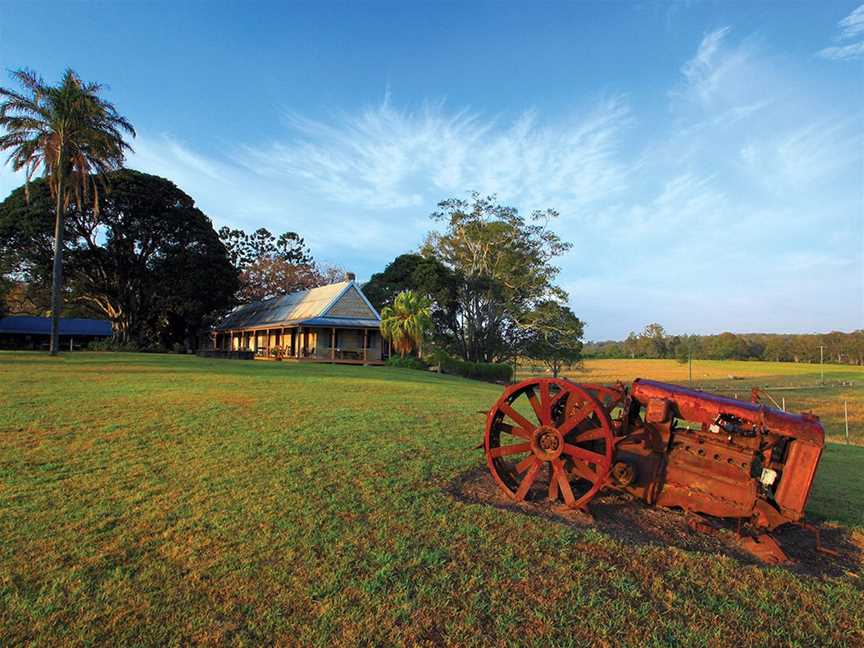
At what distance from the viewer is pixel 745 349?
86625mm

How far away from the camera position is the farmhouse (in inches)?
1210

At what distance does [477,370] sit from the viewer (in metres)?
30.2

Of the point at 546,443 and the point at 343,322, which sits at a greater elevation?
the point at 343,322

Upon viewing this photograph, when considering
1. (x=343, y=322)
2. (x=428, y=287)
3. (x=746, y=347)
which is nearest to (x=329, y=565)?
(x=343, y=322)

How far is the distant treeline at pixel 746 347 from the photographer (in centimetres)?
7781

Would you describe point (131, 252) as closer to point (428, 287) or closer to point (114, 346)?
point (114, 346)

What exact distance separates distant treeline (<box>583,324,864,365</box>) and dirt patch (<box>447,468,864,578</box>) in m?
66.6

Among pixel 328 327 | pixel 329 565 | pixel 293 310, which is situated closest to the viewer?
pixel 329 565

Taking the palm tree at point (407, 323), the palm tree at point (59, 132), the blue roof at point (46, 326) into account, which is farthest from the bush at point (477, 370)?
the blue roof at point (46, 326)

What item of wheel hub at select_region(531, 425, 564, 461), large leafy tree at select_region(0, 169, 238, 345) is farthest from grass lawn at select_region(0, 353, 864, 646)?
large leafy tree at select_region(0, 169, 238, 345)

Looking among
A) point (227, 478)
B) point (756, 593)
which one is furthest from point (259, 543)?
point (756, 593)

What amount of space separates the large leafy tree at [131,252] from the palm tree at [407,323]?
17.5 meters

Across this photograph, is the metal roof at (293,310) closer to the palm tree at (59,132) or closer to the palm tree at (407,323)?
the palm tree at (407,323)

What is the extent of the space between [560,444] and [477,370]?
988 inches
